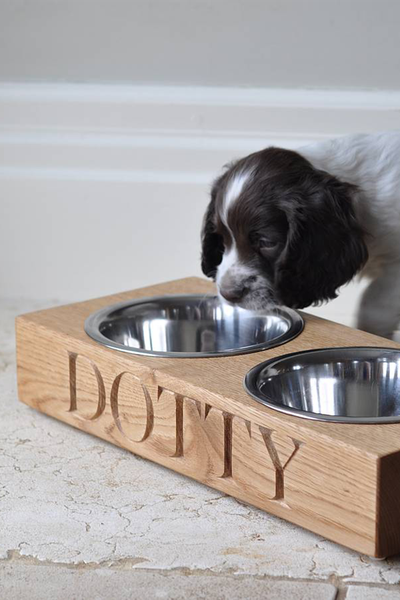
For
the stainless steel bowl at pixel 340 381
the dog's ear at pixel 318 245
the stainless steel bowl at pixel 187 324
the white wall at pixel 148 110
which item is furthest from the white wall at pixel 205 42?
the stainless steel bowl at pixel 340 381

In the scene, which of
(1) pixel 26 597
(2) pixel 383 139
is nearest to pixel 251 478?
(1) pixel 26 597

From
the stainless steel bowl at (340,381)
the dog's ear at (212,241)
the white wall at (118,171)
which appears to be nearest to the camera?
the stainless steel bowl at (340,381)

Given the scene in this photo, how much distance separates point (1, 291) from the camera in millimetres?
2975

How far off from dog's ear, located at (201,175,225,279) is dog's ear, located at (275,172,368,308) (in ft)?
0.71

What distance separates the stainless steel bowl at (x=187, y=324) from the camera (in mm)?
1985

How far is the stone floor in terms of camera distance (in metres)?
1.30

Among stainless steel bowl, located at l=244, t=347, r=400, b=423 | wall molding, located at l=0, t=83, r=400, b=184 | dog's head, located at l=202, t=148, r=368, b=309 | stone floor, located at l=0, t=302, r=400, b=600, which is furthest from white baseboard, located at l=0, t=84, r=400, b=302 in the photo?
stone floor, located at l=0, t=302, r=400, b=600

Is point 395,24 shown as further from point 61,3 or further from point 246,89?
point 61,3

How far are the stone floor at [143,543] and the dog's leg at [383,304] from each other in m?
0.69

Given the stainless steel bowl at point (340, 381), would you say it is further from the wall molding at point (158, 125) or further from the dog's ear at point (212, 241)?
the wall molding at point (158, 125)

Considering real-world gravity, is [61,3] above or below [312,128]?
above

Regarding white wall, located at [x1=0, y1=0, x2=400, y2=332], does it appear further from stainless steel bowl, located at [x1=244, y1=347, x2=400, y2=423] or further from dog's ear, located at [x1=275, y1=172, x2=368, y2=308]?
stainless steel bowl, located at [x1=244, y1=347, x2=400, y2=423]

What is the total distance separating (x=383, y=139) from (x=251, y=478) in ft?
3.14

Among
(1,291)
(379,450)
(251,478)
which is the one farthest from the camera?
(1,291)
